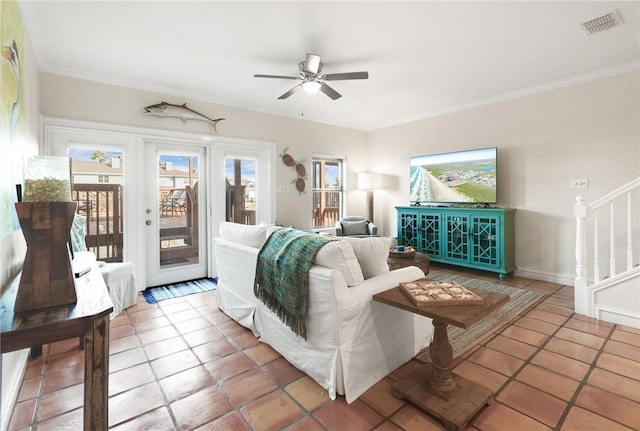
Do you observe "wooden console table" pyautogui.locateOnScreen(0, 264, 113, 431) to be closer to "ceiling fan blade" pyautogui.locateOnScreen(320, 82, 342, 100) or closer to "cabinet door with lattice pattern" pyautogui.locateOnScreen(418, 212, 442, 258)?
"ceiling fan blade" pyautogui.locateOnScreen(320, 82, 342, 100)

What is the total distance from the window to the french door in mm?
2082

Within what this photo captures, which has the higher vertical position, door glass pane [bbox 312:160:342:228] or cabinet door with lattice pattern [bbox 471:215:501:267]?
door glass pane [bbox 312:160:342:228]

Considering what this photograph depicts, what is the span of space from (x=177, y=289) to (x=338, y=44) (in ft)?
11.3

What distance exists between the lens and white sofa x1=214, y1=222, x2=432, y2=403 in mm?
1789

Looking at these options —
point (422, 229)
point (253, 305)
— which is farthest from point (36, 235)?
point (422, 229)

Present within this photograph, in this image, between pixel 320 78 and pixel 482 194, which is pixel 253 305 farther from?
pixel 482 194

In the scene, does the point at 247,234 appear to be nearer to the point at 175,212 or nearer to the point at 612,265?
the point at 175,212

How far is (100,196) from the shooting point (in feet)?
11.9

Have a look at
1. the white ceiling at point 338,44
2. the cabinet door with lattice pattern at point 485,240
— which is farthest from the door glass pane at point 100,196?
the cabinet door with lattice pattern at point 485,240

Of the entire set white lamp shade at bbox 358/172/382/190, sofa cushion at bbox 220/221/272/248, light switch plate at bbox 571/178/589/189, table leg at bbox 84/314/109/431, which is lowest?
table leg at bbox 84/314/109/431

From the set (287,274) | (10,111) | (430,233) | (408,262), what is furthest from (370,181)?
(10,111)

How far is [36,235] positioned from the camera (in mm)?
1232

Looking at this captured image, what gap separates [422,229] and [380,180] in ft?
4.39

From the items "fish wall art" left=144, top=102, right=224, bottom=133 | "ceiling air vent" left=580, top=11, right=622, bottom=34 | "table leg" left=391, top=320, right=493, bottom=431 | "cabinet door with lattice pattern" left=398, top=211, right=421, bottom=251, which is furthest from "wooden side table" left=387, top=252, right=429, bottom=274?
"fish wall art" left=144, top=102, right=224, bottom=133
